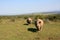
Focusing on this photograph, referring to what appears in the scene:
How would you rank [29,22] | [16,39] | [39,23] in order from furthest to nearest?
[29,22] → [39,23] → [16,39]

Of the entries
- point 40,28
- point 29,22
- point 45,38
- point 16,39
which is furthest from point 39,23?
point 29,22

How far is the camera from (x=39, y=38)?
1773 cm

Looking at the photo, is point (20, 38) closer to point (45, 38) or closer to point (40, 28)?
point (45, 38)

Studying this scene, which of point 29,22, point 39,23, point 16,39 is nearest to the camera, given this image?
point 16,39

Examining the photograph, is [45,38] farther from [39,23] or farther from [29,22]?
[29,22]

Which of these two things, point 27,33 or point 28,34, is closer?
point 28,34

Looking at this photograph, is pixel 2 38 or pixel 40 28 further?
pixel 40 28

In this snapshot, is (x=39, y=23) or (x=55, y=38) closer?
(x=55, y=38)

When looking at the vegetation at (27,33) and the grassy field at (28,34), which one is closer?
the grassy field at (28,34)

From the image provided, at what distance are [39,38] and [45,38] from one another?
Answer: 0.75 meters

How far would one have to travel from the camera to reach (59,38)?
17.8 m

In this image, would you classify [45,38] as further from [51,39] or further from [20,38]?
[20,38]

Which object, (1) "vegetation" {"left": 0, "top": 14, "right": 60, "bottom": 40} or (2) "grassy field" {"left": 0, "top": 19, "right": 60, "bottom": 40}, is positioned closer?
(2) "grassy field" {"left": 0, "top": 19, "right": 60, "bottom": 40}

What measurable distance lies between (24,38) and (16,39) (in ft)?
3.40
